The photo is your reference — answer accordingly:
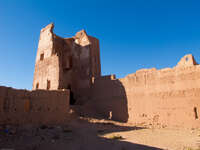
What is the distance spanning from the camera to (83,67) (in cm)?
2120

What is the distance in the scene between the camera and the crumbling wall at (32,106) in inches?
314

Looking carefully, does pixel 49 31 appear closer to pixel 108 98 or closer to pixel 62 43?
pixel 62 43

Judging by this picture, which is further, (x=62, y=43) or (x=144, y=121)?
(x=62, y=43)

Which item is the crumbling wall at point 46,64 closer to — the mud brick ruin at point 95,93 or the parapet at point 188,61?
the mud brick ruin at point 95,93

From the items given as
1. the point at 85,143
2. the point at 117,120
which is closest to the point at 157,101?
the point at 117,120

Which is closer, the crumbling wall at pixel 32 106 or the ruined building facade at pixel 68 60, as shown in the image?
the crumbling wall at pixel 32 106

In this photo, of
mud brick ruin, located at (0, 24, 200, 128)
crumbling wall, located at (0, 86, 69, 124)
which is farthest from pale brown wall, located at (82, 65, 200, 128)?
crumbling wall, located at (0, 86, 69, 124)

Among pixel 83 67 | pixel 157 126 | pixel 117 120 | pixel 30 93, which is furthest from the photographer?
pixel 83 67

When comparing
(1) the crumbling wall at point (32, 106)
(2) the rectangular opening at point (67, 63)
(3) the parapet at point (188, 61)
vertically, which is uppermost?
(2) the rectangular opening at point (67, 63)

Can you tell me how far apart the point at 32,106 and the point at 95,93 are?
904 centimetres

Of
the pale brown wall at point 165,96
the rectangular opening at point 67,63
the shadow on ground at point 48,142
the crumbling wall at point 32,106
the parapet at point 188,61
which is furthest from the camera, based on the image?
the rectangular opening at point 67,63

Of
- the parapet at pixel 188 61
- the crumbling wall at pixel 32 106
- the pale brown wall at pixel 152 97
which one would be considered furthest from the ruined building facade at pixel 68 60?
the parapet at pixel 188 61

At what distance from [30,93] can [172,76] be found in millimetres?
10119

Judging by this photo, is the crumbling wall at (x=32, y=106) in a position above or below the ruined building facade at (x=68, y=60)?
below
